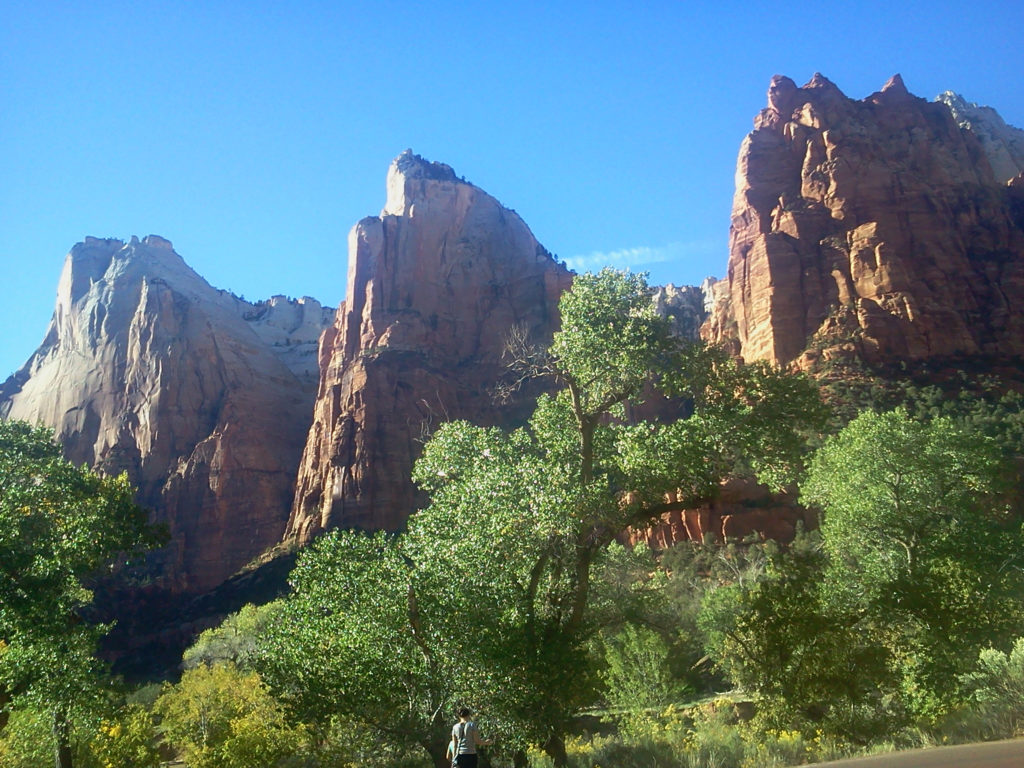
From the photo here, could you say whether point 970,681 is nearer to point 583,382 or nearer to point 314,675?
point 583,382

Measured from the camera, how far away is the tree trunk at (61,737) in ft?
47.2

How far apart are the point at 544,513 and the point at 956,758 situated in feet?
21.8

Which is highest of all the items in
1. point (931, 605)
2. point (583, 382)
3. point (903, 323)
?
point (903, 323)

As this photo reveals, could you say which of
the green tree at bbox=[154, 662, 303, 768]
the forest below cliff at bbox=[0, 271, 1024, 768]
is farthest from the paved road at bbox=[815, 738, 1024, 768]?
the green tree at bbox=[154, 662, 303, 768]

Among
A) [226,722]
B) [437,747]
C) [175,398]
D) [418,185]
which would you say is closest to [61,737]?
[437,747]

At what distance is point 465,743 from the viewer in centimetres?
1023

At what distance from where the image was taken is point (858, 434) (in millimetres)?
27703

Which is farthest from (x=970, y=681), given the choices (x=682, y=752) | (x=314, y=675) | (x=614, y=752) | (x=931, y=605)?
(x=314, y=675)

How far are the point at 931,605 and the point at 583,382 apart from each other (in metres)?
9.00

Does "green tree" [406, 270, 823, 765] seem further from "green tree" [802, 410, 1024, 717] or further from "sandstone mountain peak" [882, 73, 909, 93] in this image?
"sandstone mountain peak" [882, 73, 909, 93]

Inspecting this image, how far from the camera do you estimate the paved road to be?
29.6 ft

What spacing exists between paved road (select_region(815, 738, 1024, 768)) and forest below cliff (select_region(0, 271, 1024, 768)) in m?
1.55

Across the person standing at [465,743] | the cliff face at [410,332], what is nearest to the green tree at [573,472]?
the person standing at [465,743]

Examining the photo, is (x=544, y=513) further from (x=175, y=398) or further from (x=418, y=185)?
(x=418, y=185)
